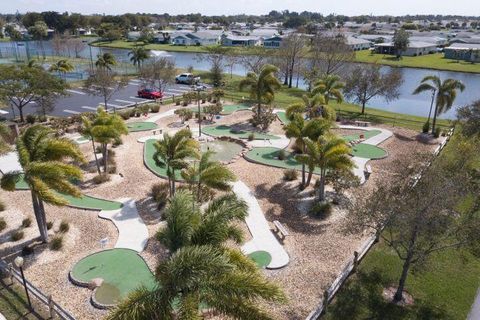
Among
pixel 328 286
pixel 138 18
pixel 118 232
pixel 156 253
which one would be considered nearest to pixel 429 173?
pixel 328 286

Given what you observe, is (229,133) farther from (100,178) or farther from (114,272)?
(114,272)

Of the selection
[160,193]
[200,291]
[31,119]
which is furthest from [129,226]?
[31,119]

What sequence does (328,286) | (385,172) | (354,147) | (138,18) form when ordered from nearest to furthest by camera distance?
1. (328,286)
2. (385,172)
3. (354,147)
4. (138,18)

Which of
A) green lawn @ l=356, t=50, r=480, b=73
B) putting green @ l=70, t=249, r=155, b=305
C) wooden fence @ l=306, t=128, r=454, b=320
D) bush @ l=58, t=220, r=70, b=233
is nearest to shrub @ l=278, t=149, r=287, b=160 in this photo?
wooden fence @ l=306, t=128, r=454, b=320

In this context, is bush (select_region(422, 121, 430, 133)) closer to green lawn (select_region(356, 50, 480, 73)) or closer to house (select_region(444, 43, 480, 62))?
green lawn (select_region(356, 50, 480, 73))

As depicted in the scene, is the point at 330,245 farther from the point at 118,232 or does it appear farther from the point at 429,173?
the point at 118,232
